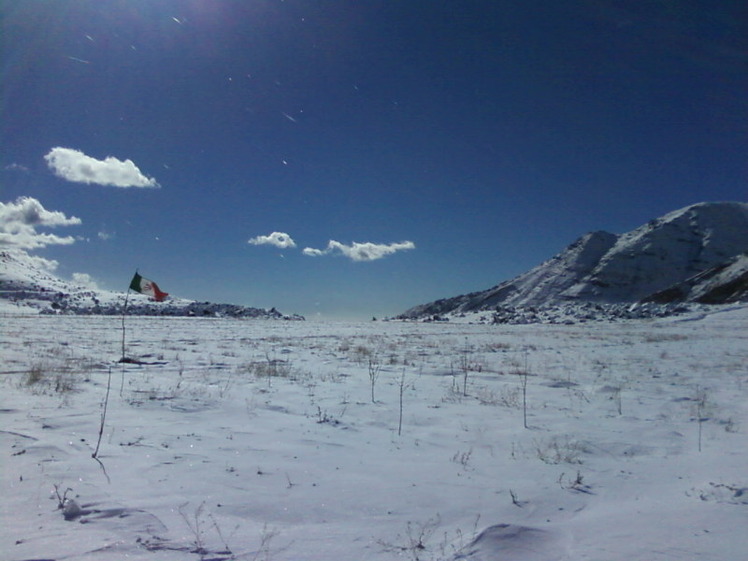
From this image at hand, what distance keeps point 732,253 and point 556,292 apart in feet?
116

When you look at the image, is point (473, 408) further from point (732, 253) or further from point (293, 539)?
point (732, 253)

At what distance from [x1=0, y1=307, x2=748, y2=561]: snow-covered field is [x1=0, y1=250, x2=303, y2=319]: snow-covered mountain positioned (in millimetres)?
66764

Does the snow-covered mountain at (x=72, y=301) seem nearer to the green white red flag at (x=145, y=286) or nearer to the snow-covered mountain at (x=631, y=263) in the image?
the snow-covered mountain at (x=631, y=263)

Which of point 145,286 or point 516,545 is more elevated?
point 145,286

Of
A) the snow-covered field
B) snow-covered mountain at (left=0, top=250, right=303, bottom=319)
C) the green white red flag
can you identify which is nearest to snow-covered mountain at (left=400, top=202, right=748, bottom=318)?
snow-covered mountain at (left=0, top=250, right=303, bottom=319)

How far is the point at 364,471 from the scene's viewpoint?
492 cm

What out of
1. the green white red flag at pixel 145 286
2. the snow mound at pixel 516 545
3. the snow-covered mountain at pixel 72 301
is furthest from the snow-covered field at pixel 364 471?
the snow-covered mountain at pixel 72 301

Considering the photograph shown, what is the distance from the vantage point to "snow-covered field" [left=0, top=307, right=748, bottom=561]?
3.35 metres

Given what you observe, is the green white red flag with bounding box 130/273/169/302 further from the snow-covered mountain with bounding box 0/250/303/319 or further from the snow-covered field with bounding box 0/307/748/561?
the snow-covered mountain with bounding box 0/250/303/319

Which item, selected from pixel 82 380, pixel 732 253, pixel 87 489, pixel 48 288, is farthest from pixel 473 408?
pixel 48 288

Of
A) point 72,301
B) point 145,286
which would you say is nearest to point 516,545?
point 145,286

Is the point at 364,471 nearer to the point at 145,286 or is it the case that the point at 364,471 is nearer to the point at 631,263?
the point at 145,286

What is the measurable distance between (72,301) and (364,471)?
9761 cm

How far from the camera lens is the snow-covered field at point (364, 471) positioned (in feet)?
11.0
